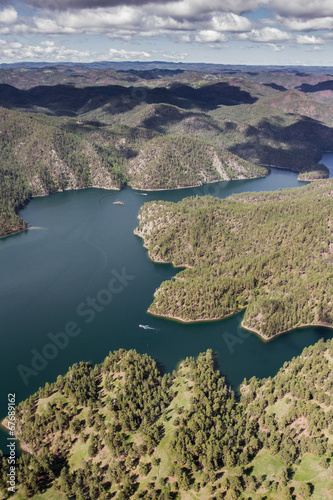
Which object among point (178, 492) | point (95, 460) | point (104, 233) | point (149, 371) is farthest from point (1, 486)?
point (104, 233)

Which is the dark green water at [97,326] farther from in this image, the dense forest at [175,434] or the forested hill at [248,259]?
the dense forest at [175,434]

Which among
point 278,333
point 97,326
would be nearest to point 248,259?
point 278,333

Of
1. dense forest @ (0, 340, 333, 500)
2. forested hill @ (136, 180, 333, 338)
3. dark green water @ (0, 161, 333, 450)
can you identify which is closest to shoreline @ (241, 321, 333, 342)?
forested hill @ (136, 180, 333, 338)

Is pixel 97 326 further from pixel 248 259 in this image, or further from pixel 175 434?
pixel 248 259

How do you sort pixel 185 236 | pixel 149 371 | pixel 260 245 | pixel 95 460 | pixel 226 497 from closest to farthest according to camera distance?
pixel 226 497 < pixel 95 460 < pixel 149 371 < pixel 260 245 < pixel 185 236

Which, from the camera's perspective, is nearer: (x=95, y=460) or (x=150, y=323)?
(x=95, y=460)

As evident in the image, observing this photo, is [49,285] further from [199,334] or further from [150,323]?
[199,334]

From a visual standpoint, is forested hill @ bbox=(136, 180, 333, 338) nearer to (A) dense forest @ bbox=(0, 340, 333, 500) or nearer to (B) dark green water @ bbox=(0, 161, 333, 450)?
(B) dark green water @ bbox=(0, 161, 333, 450)
